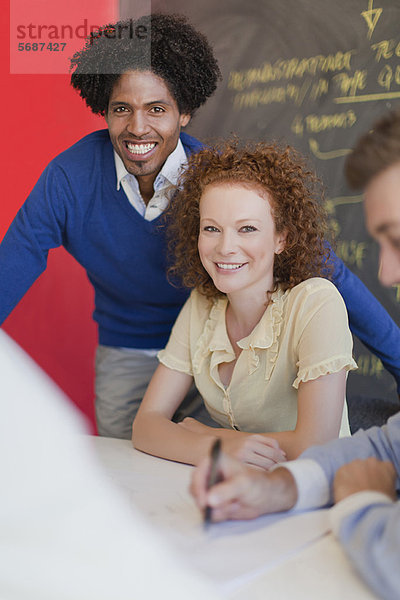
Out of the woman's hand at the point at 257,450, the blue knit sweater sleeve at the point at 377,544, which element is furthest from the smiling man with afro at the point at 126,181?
the blue knit sweater sleeve at the point at 377,544

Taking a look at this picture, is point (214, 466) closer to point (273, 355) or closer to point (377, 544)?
point (377, 544)

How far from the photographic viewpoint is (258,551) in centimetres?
63

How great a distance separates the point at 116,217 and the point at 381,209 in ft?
2.80

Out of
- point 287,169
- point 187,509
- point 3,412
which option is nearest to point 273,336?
point 287,169

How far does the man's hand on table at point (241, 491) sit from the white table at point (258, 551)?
0.5 inches

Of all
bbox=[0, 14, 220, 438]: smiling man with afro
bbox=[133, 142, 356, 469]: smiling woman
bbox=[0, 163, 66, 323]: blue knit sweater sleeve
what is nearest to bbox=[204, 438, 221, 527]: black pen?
bbox=[133, 142, 356, 469]: smiling woman

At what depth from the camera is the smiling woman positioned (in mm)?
994

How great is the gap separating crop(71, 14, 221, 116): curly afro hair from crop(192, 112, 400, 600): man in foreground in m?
0.81

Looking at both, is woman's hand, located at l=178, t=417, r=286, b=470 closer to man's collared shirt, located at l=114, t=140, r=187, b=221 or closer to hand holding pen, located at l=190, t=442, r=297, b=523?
hand holding pen, located at l=190, t=442, r=297, b=523

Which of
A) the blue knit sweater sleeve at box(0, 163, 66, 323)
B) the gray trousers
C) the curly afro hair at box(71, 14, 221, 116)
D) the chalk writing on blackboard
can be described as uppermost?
the chalk writing on blackboard

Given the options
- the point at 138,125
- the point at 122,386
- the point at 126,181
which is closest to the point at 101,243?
the point at 126,181

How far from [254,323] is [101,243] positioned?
44cm

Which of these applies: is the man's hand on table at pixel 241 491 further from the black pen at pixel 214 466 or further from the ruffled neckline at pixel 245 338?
the ruffled neckline at pixel 245 338

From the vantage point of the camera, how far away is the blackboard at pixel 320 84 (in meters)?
1.74
